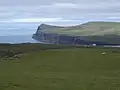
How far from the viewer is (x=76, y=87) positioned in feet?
60.2

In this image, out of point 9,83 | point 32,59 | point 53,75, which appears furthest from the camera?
point 32,59

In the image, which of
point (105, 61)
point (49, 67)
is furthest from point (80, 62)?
point (49, 67)

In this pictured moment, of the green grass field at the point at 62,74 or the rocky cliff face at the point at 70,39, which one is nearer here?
the green grass field at the point at 62,74

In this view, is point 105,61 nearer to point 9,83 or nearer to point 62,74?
point 62,74

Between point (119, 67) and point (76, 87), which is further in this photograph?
point (119, 67)

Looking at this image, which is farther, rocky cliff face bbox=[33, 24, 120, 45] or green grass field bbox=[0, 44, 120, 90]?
rocky cliff face bbox=[33, 24, 120, 45]

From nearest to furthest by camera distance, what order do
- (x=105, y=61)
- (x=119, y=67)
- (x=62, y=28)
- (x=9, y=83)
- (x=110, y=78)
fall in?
(x=9, y=83)
(x=110, y=78)
(x=119, y=67)
(x=105, y=61)
(x=62, y=28)

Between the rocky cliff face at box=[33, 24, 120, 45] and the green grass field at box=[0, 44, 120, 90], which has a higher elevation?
the green grass field at box=[0, 44, 120, 90]

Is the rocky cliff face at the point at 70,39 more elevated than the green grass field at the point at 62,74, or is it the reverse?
the green grass field at the point at 62,74

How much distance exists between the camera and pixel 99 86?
1848cm

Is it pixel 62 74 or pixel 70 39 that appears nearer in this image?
pixel 62 74

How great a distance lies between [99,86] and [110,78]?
2.90m

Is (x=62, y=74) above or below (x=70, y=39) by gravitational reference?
above

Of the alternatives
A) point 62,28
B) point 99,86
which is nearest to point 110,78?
point 99,86
